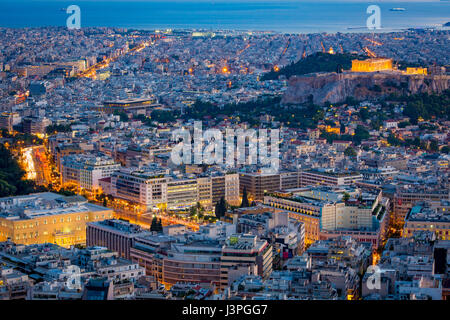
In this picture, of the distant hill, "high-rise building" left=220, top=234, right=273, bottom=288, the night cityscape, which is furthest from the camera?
the distant hill

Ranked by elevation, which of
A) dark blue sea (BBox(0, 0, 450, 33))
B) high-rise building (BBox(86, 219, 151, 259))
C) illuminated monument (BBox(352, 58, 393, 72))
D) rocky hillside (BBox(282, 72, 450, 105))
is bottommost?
high-rise building (BBox(86, 219, 151, 259))

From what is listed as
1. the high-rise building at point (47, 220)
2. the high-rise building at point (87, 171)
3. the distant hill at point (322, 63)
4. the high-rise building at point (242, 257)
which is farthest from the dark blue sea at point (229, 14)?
the high-rise building at point (242, 257)

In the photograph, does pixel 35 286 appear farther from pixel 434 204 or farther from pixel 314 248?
pixel 434 204

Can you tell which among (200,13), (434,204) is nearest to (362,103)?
(434,204)

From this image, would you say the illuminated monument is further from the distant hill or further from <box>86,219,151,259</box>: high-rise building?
<box>86,219,151,259</box>: high-rise building

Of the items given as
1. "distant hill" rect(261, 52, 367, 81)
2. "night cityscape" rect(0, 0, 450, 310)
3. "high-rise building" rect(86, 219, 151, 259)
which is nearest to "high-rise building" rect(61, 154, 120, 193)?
"night cityscape" rect(0, 0, 450, 310)

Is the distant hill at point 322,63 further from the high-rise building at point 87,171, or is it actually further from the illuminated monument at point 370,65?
the high-rise building at point 87,171
